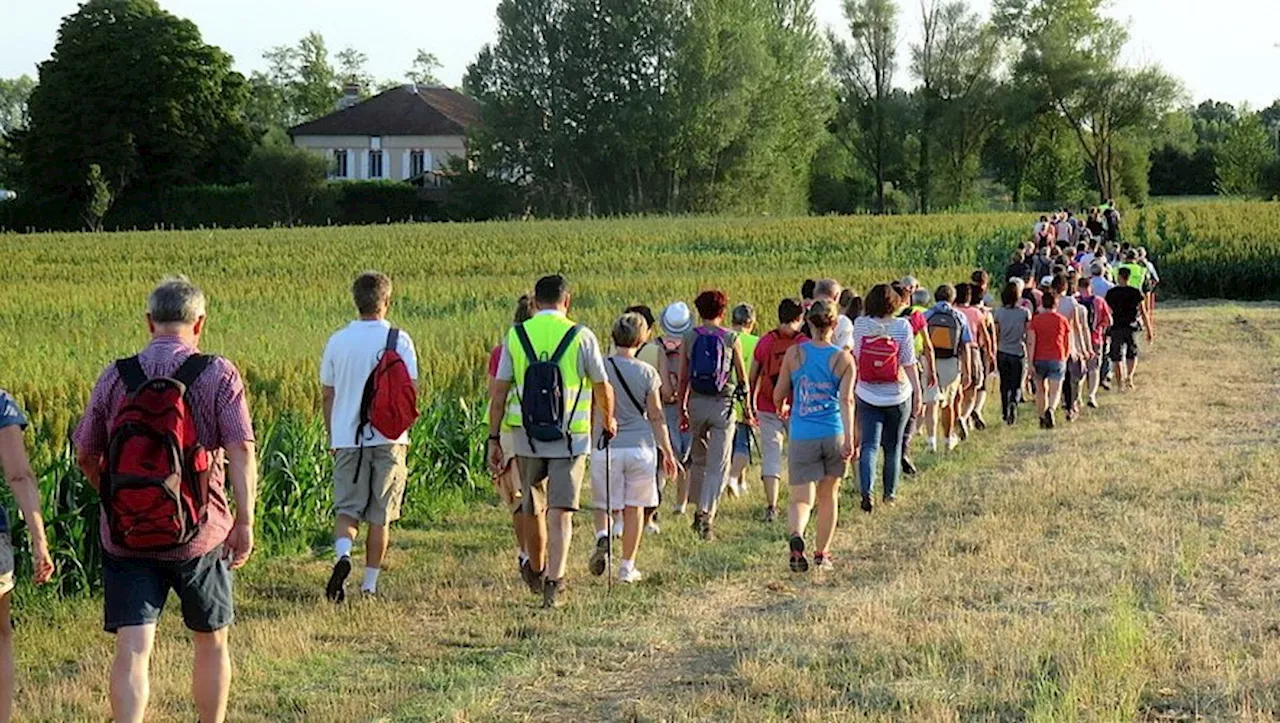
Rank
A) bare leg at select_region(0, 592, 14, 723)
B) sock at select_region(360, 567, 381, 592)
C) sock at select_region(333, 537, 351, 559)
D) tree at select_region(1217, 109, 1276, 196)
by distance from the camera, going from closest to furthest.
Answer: bare leg at select_region(0, 592, 14, 723) < sock at select_region(333, 537, 351, 559) < sock at select_region(360, 567, 381, 592) < tree at select_region(1217, 109, 1276, 196)

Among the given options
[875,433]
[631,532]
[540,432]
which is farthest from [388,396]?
[875,433]

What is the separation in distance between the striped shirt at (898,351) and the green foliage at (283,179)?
59.2 metres

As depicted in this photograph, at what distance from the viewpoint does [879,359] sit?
432 inches

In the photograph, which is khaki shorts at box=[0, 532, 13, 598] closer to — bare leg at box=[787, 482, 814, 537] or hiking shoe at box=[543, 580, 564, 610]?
hiking shoe at box=[543, 580, 564, 610]

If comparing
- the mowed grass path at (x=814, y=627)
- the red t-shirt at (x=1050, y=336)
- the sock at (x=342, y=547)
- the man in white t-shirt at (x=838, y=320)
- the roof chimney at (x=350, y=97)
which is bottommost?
the mowed grass path at (x=814, y=627)

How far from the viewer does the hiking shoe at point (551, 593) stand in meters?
8.49

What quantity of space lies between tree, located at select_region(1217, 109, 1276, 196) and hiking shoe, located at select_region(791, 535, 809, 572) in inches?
2876

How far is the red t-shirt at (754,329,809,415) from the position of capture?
35.4 feet

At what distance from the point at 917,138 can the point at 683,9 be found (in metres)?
19.6

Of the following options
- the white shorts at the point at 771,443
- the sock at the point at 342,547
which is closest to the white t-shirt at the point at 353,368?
the sock at the point at 342,547

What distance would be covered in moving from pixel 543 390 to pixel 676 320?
287 centimetres

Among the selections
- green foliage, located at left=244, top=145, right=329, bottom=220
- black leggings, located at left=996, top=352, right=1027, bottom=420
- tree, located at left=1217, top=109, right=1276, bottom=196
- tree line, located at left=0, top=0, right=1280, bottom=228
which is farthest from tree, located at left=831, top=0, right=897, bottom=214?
black leggings, located at left=996, top=352, right=1027, bottom=420

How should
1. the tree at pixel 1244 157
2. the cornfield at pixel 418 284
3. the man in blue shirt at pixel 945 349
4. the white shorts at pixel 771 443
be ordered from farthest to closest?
the tree at pixel 1244 157 < the man in blue shirt at pixel 945 349 < the white shorts at pixel 771 443 < the cornfield at pixel 418 284

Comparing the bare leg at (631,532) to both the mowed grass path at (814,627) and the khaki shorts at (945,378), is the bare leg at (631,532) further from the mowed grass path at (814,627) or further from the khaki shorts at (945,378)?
the khaki shorts at (945,378)
